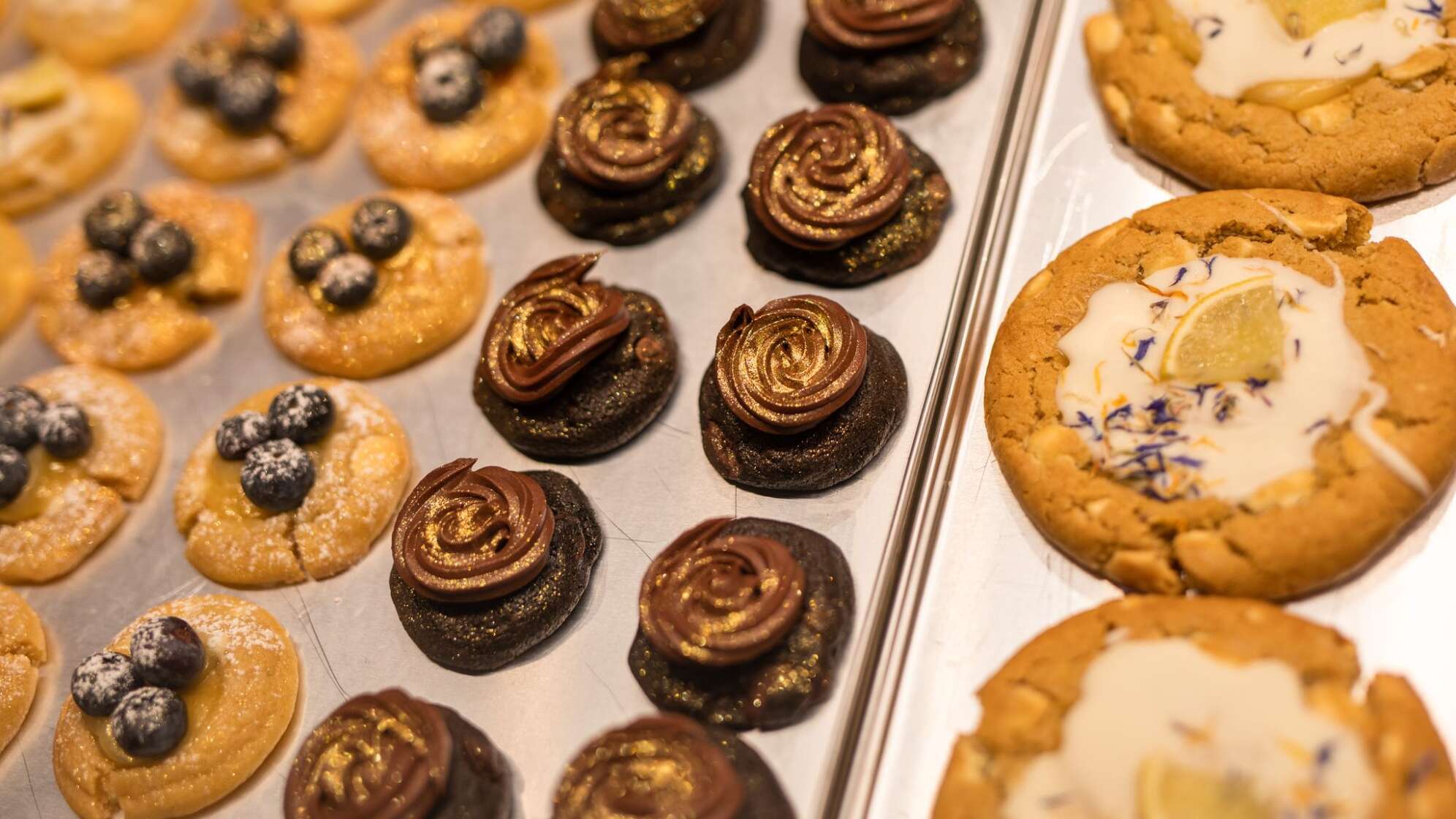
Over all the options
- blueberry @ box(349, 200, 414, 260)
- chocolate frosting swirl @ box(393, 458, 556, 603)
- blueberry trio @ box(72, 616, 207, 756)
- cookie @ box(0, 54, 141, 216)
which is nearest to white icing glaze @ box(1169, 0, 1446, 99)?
chocolate frosting swirl @ box(393, 458, 556, 603)

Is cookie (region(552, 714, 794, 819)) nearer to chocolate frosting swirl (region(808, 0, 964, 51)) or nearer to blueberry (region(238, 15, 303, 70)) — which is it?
chocolate frosting swirl (region(808, 0, 964, 51))

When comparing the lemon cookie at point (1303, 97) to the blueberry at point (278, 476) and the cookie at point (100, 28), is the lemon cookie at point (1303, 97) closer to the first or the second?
the blueberry at point (278, 476)

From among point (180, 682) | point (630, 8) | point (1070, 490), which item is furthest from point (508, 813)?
point (630, 8)

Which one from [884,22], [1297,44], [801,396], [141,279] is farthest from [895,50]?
[141,279]

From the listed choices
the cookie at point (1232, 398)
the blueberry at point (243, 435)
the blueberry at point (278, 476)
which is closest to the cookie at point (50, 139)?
the blueberry at point (243, 435)

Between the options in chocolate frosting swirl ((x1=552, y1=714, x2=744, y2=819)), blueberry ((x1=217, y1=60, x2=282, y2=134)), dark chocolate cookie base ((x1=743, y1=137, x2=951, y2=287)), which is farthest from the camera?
blueberry ((x1=217, y1=60, x2=282, y2=134))

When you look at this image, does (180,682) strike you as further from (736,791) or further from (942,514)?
(942,514)

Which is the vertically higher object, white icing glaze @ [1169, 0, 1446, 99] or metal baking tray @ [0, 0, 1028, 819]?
white icing glaze @ [1169, 0, 1446, 99]

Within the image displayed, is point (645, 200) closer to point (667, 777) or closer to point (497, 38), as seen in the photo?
point (497, 38)
